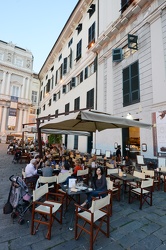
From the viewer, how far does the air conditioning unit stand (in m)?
10.6

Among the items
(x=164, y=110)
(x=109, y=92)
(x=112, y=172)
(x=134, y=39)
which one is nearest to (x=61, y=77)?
(x=109, y=92)

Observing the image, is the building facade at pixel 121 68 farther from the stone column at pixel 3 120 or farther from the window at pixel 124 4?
→ the stone column at pixel 3 120

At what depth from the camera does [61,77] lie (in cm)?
2109

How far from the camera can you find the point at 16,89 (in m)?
37.0

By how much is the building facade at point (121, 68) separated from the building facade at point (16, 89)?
2187 centimetres

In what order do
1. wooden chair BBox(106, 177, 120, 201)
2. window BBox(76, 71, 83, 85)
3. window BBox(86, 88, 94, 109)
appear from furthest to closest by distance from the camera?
window BBox(76, 71, 83, 85) < window BBox(86, 88, 94, 109) < wooden chair BBox(106, 177, 120, 201)

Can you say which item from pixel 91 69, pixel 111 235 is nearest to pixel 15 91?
pixel 91 69

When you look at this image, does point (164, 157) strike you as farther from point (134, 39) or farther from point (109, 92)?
point (134, 39)

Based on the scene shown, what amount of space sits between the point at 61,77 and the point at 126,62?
12.7 meters

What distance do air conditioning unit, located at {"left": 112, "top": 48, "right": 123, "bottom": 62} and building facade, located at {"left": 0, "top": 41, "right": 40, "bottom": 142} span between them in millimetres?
27508

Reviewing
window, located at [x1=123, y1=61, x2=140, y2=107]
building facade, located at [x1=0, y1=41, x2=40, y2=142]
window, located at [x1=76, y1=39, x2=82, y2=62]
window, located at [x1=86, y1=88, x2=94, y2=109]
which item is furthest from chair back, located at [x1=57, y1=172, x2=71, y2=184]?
building facade, located at [x1=0, y1=41, x2=40, y2=142]

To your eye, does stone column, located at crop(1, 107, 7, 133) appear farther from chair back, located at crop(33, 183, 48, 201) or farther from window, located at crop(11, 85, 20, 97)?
chair back, located at crop(33, 183, 48, 201)

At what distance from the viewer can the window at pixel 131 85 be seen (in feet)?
30.5

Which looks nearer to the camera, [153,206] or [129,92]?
[153,206]
